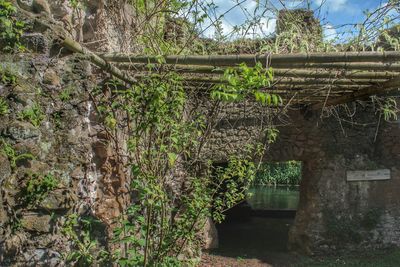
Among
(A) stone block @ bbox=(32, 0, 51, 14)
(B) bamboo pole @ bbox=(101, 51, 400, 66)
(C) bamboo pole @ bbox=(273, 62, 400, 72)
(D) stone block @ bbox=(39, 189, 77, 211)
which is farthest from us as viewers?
(C) bamboo pole @ bbox=(273, 62, 400, 72)

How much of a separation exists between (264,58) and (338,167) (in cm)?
420

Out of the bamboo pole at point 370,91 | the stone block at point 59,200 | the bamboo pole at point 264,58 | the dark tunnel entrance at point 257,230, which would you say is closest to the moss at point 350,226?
the dark tunnel entrance at point 257,230

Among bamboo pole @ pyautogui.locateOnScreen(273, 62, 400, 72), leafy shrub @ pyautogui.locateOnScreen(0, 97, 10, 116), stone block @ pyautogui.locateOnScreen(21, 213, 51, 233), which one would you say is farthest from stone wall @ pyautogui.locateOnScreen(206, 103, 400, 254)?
leafy shrub @ pyautogui.locateOnScreen(0, 97, 10, 116)

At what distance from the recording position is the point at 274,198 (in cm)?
1775

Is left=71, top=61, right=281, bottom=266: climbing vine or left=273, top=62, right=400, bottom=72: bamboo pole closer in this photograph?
left=71, top=61, right=281, bottom=266: climbing vine

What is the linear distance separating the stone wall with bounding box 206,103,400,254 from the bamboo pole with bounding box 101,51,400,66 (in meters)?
3.39

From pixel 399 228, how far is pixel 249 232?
137 inches

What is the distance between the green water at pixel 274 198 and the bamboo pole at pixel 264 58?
9806 millimetres

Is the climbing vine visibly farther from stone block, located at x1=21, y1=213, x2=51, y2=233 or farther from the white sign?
the white sign

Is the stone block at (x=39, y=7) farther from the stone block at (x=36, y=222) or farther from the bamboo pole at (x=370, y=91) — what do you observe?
the bamboo pole at (x=370, y=91)

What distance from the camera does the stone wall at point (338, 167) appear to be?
23.4ft

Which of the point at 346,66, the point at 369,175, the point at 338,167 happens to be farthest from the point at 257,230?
the point at 346,66

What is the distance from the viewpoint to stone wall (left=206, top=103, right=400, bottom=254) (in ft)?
23.4

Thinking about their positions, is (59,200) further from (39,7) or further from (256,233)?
(256,233)
